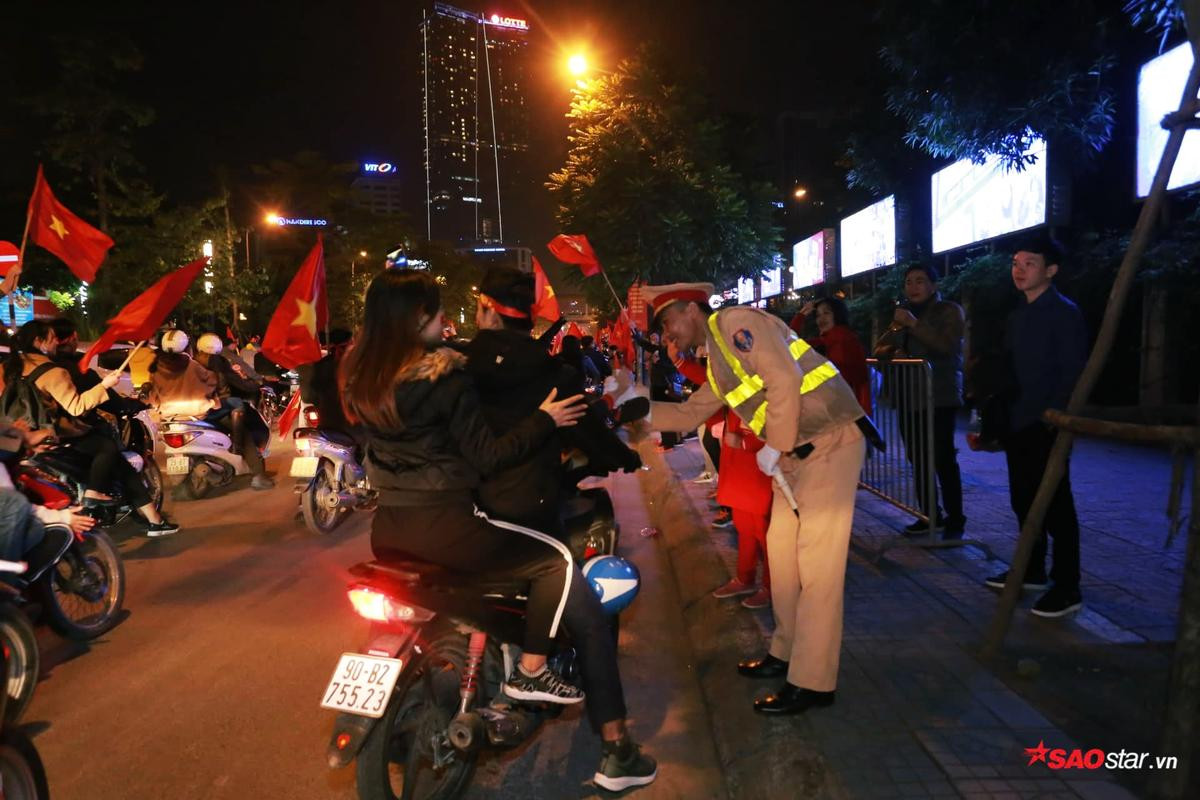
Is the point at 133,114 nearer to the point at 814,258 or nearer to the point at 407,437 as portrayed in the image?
the point at 814,258

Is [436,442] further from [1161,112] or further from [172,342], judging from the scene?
[1161,112]

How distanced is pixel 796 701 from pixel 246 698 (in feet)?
8.36

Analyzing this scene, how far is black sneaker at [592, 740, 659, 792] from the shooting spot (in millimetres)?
2965

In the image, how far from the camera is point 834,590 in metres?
3.37

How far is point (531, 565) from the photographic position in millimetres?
2861

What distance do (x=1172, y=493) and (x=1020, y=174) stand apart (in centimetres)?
1208

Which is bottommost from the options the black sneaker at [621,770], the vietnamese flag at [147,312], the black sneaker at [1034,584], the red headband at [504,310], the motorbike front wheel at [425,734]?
the black sneaker at [621,770]

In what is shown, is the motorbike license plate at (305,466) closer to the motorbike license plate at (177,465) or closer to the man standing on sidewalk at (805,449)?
the motorbike license plate at (177,465)

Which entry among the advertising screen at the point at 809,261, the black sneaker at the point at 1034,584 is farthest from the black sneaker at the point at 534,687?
the advertising screen at the point at 809,261

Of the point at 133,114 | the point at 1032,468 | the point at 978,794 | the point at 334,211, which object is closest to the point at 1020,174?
the point at 1032,468

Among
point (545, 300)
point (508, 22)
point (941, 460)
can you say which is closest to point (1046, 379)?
point (941, 460)

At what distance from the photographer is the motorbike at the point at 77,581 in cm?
460

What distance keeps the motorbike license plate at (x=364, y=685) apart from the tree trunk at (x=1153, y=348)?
11533mm

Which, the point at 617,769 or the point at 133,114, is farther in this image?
the point at 133,114
